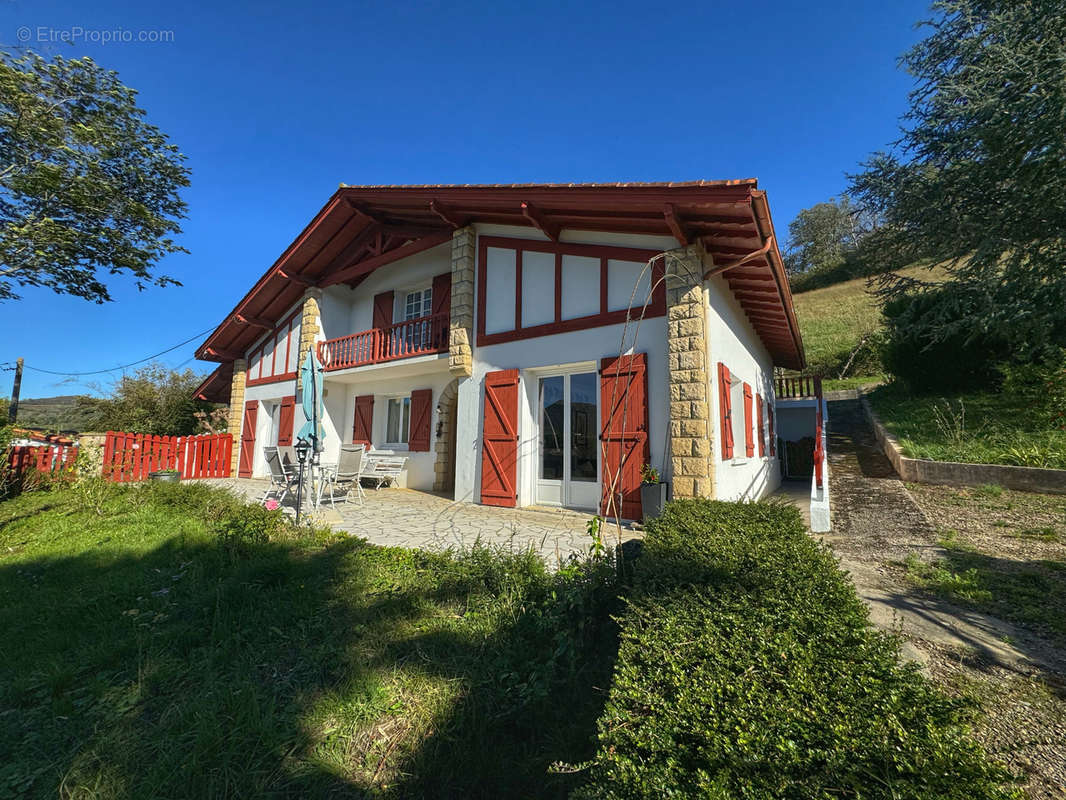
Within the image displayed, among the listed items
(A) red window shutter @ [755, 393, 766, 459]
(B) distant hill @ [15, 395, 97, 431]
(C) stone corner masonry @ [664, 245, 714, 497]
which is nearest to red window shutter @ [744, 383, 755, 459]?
(A) red window shutter @ [755, 393, 766, 459]

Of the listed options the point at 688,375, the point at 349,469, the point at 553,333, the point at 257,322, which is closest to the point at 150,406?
the point at 257,322

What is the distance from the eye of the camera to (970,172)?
8953 mm

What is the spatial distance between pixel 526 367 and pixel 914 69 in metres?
11.5

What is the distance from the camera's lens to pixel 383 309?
11.1 metres

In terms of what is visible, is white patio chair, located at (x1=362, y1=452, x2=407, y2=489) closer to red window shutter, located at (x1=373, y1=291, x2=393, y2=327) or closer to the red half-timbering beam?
red window shutter, located at (x1=373, y1=291, x2=393, y2=327)

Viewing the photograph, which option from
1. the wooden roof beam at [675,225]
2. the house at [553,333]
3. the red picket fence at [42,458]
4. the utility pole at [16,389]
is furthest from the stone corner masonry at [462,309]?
the utility pole at [16,389]

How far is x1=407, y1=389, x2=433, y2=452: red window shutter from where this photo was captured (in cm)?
1006

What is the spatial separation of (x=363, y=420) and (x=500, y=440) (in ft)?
18.4

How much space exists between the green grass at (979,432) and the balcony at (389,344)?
29.8 ft

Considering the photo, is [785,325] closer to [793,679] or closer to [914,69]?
[914,69]

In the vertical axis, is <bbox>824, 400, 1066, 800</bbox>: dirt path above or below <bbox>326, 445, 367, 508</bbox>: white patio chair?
below

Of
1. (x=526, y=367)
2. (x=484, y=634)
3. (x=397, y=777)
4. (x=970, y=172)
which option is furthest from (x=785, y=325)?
(x=397, y=777)

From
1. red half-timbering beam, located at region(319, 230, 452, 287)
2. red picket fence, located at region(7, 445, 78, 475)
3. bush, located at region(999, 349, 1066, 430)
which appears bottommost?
red picket fence, located at region(7, 445, 78, 475)

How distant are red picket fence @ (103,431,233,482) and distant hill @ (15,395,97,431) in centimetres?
757
